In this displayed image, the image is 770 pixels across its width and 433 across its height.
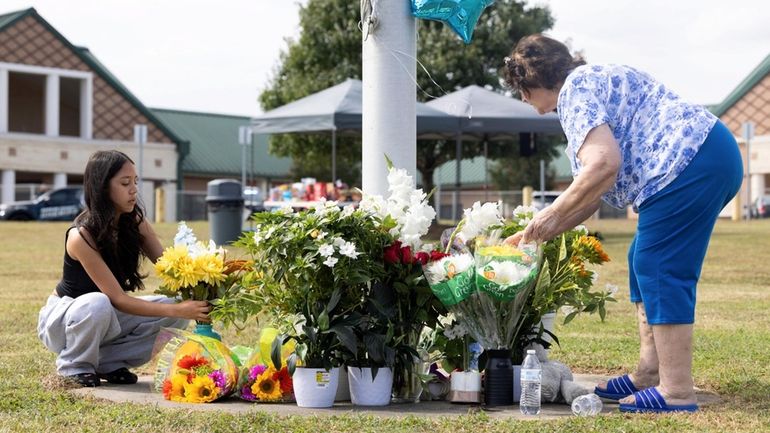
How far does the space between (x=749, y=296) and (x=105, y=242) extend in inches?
304

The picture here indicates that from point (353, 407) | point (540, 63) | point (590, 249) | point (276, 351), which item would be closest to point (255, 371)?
point (276, 351)

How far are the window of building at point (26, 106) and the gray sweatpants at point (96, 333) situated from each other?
43168 mm

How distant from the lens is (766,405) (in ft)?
16.3

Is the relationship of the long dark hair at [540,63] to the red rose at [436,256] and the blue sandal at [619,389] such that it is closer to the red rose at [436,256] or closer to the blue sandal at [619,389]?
the red rose at [436,256]

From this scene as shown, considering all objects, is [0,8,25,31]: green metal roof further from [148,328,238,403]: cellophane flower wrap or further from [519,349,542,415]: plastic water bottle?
[519,349,542,415]: plastic water bottle

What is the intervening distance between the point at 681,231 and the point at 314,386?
171 centimetres

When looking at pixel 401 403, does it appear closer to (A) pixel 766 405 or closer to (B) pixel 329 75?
(A) pixel 766 405

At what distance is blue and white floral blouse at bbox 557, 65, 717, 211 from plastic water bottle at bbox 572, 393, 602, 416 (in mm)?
858

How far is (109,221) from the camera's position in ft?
18.6

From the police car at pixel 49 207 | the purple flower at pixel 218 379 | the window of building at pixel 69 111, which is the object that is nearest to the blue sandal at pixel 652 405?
the purple flower at pixel 218 379

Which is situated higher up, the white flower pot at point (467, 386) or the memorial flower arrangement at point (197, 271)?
the memorial flower arrangement at point (197, 271)

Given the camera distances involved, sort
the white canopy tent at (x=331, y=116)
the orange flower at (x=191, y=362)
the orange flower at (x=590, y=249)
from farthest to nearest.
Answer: the white canopy tent at (x=331, y=116) < the orange flower at (x=590, y=249) < the orange flower at (x=191, y=362)

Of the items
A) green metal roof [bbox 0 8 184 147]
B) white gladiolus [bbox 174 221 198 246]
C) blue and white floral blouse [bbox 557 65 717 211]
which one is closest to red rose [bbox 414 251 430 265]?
blue and white floral blouse [bbox 557 65 717 211]

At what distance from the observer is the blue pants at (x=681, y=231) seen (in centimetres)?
472
